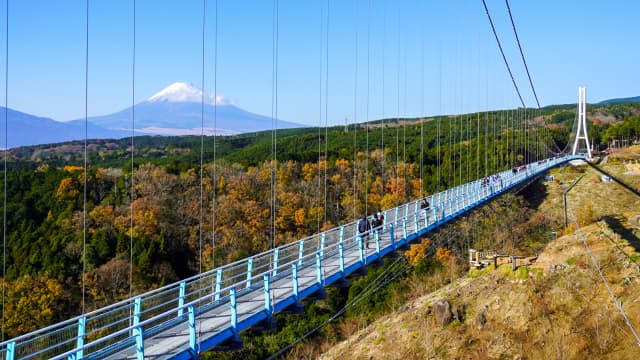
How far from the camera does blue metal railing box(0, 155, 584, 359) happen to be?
8688 mm

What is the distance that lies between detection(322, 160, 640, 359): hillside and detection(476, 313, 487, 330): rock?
0.05 metres

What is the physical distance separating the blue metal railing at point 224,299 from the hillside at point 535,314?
366 inches

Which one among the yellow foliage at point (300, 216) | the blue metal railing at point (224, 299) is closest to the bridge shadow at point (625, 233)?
the blue metal railing at point (224, 299)

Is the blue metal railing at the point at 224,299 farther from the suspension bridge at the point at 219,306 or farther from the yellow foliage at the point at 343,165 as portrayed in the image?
the yellow foliage at the point at 343,165

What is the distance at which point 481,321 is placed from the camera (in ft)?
116

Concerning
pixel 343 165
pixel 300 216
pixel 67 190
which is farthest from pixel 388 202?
pixel 67 190

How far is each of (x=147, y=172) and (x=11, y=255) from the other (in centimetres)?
1750

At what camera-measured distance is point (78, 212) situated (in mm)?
46188

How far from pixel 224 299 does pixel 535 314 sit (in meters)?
26.7

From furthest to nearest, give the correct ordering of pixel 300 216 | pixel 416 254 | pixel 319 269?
pixel 416 254 < pixel 300 216 < pixel 319 269

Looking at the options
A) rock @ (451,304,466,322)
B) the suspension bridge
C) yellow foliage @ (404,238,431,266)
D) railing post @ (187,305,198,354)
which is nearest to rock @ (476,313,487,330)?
rock @ (451,304,466,322)

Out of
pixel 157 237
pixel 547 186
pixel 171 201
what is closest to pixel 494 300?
pixel 157 237

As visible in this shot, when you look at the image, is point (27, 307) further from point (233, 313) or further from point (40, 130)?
point (233, 313)

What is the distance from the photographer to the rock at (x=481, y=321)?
35.0 metres
